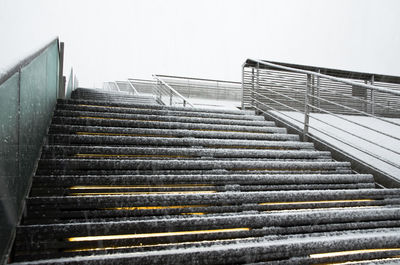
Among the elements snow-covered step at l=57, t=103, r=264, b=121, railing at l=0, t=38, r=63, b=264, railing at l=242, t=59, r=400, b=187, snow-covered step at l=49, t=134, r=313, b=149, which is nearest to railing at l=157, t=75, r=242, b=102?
railing at l=242, t=59, r=400, b=187

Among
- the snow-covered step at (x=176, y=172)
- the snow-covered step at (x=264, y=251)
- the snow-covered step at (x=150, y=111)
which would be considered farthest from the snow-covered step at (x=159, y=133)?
the snow-covered step at (x=264, y=251)

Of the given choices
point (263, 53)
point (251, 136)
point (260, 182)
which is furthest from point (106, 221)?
point (263, 53)

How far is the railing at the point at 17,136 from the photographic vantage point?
4.59 feet

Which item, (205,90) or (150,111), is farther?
(205,90)

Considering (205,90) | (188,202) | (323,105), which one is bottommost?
(188,202)

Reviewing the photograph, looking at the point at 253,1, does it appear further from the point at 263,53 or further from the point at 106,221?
the point at 106,221

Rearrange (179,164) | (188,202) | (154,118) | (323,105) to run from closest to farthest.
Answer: (188,202) → (179,164) → (154,118) → (323,105)

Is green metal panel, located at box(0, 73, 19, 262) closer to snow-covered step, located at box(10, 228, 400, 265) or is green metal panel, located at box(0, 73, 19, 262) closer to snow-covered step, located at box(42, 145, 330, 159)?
snow-covered step, located at box(10, 228, 400, 265)

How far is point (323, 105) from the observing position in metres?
6.57

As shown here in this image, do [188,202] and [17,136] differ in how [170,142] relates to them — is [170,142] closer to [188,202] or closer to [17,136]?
[188,202]

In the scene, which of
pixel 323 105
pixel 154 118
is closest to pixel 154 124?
pixel 154 118

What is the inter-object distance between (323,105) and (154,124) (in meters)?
4.66

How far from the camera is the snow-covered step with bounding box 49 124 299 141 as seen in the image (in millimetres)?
3000

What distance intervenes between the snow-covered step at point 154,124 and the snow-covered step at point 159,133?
0.55 feet
